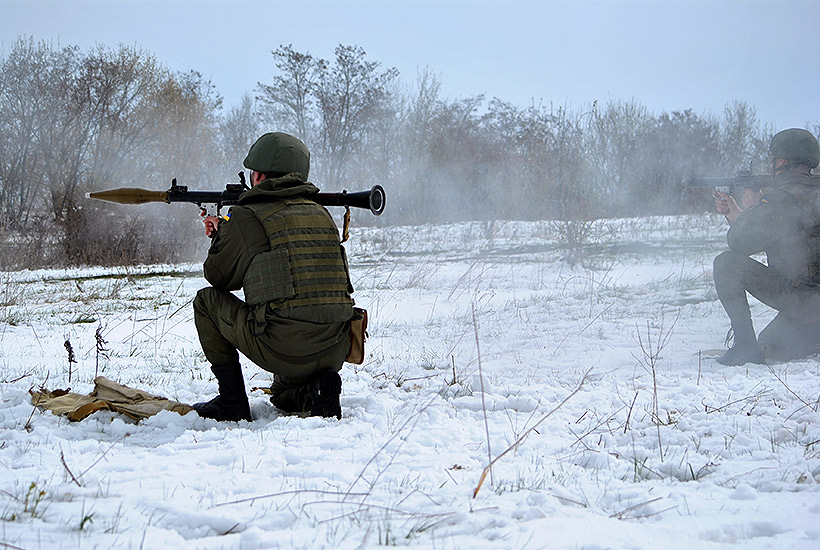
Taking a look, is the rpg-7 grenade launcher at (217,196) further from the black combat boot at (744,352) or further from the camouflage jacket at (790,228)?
the camouflage jacket at (790,228)

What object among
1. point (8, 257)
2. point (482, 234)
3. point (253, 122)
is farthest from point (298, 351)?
point (253, 122)

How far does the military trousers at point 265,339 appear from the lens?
2.81m

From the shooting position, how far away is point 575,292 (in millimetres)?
7168

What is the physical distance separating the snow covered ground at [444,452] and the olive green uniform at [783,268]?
0.31m

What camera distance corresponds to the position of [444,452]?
91.3 inches

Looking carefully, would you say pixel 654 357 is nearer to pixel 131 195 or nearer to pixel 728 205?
pixel 728 205

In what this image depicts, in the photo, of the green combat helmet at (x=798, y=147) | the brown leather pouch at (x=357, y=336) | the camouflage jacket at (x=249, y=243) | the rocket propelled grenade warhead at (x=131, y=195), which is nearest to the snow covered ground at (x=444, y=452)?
the brown leather pouch at (x=357, y=336)

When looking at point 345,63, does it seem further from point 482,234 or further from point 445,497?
point 445,497

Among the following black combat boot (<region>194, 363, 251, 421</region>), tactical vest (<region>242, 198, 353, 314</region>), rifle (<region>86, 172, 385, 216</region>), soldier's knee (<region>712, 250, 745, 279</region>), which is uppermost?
rifle (<region>86, 172, 385, 216</region>)

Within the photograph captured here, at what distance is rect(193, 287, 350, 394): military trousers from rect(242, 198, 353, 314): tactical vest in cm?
10

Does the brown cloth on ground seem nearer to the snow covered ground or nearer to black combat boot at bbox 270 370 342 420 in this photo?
the snow covered ground

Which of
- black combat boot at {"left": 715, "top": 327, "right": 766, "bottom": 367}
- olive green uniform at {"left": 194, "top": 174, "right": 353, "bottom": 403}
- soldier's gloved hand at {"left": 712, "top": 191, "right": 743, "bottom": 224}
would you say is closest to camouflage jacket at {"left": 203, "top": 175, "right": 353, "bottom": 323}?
olive green uniform at {"left": 194, "top": 174, "right": 353, "bottom": 403}

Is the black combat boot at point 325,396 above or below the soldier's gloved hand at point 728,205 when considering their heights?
below

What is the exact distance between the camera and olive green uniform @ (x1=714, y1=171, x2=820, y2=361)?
4.07m
